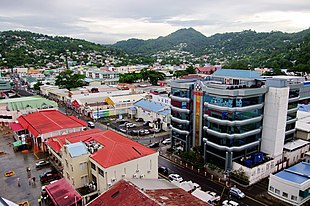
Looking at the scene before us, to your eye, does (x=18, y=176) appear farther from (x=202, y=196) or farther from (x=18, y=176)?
(x=202, y=196)

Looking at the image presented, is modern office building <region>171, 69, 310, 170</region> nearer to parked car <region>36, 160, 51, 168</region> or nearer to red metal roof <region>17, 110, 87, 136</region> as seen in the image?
red metal roof <region>17, 110, 87, 136</region>

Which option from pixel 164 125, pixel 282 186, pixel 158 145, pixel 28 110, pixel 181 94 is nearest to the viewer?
pixel 282 186

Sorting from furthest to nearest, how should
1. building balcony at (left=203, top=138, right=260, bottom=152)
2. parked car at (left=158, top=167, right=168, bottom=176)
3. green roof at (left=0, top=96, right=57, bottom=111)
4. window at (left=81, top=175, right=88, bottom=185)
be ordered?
green roof at (left=0, top=96, right=57, bottom=111), parked car at (left=158, top=167, right=168, bottom=176), building balcony at (left=203, top=138, right=260, bottom=152), window at (left=81, top=175, right=88, bottom=185)

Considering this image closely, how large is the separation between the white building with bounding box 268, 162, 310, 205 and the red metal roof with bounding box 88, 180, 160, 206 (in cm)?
1739

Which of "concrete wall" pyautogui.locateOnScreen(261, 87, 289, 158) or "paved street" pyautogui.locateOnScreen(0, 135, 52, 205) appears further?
"concrete wall" pyautogui.locateOnScreen(261, 87, 289, 158)

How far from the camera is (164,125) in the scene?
49.6 meters

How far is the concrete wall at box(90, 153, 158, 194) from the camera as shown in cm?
2406

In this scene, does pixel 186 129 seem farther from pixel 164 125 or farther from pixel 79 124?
pixel 79 124

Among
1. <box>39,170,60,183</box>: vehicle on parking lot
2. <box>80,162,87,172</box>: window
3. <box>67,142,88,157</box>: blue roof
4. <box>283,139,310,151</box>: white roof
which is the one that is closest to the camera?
<box>67,142,88,157</box>: blue roof

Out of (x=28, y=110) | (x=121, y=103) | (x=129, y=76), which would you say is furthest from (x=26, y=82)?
(x=121, y=103)

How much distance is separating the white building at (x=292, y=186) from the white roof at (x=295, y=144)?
6.31m

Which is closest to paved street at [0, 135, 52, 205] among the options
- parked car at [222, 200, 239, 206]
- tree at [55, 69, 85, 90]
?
parked car at [222, 200, 239, 206]

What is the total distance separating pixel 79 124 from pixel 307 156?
35.2m

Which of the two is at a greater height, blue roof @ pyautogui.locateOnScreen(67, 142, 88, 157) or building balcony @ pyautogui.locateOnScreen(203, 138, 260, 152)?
blue roof @ pyautogui.locateOnScreen(67, 142, 88, 157)
